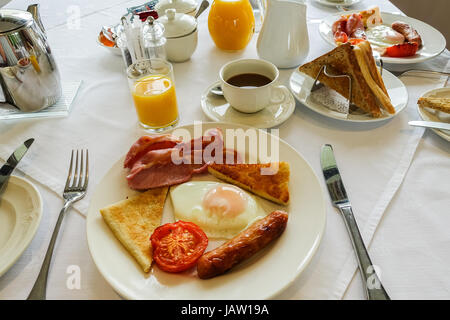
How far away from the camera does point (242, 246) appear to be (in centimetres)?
73

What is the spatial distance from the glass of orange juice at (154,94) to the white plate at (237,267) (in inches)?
14.4

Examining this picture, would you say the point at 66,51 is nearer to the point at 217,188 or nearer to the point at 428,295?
the point at 217,188

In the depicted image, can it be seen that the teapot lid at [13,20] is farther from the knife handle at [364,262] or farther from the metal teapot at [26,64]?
the knife handle at [364,262]

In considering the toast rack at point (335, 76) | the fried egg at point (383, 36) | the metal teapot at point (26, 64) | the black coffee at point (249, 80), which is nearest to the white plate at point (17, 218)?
the metal teapot at point (26, 64)

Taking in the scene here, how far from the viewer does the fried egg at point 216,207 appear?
32.7 inches

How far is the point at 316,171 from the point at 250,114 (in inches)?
13.0

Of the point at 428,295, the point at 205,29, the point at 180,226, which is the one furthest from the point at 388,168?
the point at 205,29

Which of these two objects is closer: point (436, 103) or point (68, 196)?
point (68, 196)

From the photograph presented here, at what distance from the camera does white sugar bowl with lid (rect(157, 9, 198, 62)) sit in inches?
55.3

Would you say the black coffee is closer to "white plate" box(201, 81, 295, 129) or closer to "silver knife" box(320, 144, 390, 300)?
"white plate" box(201, 81, 295, 129)

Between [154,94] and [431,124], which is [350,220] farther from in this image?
[154,94]

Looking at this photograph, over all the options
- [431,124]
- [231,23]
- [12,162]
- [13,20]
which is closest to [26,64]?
[13,20]

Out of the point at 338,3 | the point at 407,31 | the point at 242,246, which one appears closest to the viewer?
the point at 242,246

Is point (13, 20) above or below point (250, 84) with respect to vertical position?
above
